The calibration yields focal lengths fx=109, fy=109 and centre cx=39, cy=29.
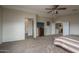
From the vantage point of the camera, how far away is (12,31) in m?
7.11

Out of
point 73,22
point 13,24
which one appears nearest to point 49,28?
point 73,22

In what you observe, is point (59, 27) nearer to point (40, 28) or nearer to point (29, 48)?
point (40, 28)

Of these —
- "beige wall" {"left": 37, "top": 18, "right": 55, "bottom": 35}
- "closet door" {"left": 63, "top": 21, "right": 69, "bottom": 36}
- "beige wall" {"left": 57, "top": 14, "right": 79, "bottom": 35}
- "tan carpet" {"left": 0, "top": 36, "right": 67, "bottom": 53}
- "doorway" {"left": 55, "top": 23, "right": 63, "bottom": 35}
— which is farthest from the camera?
"beige wall" {"left": 37, "top": 18, "right": 55, "bottom": 35}

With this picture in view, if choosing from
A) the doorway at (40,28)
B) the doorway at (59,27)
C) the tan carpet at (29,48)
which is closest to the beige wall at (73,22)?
the doorway at (59,27)

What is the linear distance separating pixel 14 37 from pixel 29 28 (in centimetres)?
382

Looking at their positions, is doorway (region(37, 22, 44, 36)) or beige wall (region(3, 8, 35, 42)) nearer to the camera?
beige wall (region(3, 8, 35, 42))

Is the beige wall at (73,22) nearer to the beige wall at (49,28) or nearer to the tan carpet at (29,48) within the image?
the beige wall at (49,28)

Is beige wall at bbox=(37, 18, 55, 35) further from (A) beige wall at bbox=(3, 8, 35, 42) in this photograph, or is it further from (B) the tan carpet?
(B) the tan carpet

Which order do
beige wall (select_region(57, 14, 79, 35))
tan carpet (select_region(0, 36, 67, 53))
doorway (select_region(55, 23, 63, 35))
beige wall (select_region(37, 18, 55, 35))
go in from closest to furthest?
tan carpet (select_region(0, 36, 67, 53))
beige wall (select_region(57, 14, 79, 35))
doorway (select_region(55, 23, 63, 35))
beige wall (select_region(37, 18, 55, 35))

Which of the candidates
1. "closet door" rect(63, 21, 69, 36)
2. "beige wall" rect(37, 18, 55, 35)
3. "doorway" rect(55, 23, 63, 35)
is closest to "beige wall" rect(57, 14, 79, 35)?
"closet door" rect(63, 21, 69, 36)

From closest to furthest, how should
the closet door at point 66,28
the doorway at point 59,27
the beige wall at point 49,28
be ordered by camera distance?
the closet door at point 66,28 → the doorway at point 59,27 → the beige wall at point 49,28
